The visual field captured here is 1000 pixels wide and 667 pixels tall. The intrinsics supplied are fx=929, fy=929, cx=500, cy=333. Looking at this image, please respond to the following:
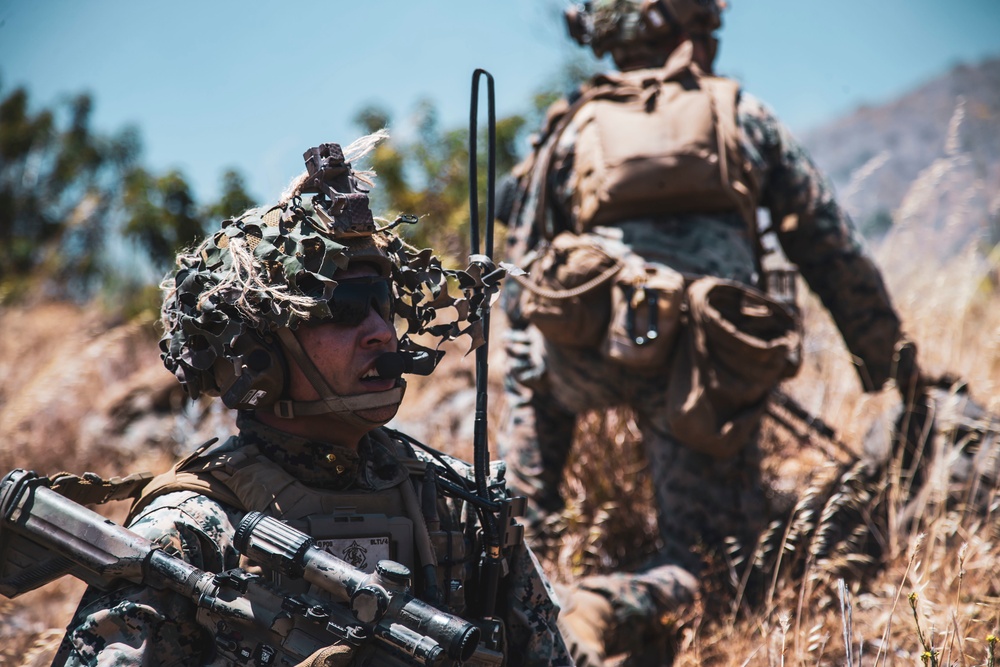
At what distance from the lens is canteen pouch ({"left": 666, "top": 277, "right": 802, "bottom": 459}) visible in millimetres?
3818

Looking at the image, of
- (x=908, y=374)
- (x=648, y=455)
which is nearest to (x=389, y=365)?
(x=648, y=455)

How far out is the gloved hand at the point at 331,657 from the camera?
186 centimetres

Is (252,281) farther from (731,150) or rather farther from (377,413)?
(731,150)

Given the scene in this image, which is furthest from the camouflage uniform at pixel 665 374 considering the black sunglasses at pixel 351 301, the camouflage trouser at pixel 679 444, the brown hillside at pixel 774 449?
the black sunglasses at pixel 351 301

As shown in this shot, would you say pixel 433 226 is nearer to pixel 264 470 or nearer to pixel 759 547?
pixel 759 547

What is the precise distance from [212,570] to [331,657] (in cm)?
41

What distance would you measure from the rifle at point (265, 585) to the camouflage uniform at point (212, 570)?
0.06 m

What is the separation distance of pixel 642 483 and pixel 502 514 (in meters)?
2.67

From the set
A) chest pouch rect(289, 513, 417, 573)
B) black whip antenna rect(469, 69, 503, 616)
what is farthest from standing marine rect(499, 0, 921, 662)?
chest pouch rect(289, 513, 417, 573)

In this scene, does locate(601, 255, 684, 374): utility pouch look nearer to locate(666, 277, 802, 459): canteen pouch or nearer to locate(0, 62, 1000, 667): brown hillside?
locate(666, 277, 802, 459): canteen pouch

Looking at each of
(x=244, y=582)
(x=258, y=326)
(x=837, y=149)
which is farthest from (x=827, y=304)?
(x=837, y=149)

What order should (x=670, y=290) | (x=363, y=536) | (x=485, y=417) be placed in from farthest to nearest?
(x=670, y=290)
(x=485, y=417)
(x=363, y=536)

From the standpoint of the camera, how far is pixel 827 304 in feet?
14.8

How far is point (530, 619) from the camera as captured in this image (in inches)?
100.0
